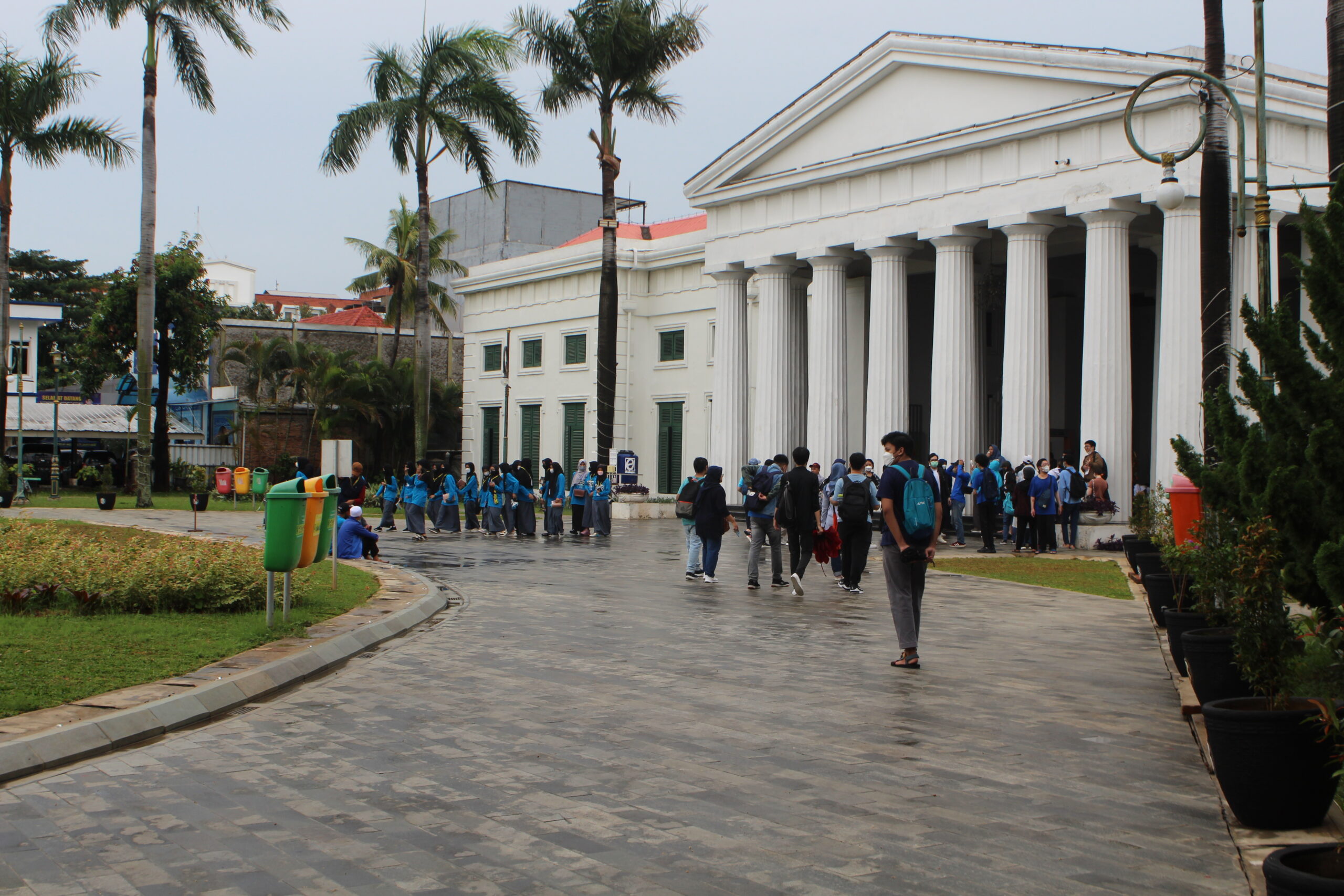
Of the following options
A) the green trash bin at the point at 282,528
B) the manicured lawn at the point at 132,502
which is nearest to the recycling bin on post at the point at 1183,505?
the green trash bin at the point at 282,528

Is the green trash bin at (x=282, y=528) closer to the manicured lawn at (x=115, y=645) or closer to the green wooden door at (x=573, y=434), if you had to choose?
the manicured lawn at (x=115, y=645)

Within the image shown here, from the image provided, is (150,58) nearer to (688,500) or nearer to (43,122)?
(43,122)

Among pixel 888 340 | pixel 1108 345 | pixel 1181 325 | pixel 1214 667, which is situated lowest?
pixel 1214 667

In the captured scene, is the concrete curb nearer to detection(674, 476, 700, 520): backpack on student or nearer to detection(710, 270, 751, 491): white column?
detection(674, 476, 700, 520): backpack on student

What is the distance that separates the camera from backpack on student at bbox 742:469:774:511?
17.0m

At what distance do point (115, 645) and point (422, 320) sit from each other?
100ft

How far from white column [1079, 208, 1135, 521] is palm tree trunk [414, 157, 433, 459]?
19.2 meters

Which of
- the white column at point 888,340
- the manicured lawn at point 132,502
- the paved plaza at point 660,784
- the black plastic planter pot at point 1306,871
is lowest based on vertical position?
the paved plaza at point 660,784

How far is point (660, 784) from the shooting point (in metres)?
6.29

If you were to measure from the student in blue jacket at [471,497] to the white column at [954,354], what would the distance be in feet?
36.2

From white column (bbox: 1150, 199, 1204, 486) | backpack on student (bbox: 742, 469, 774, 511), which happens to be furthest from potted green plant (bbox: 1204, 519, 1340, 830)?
white column (bbox: 1150, 199, 1204, 486)

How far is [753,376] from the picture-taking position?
→ 40.2 meters

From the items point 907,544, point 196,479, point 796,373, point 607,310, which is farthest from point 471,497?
point 907,544

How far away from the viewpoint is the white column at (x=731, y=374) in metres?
37.9
